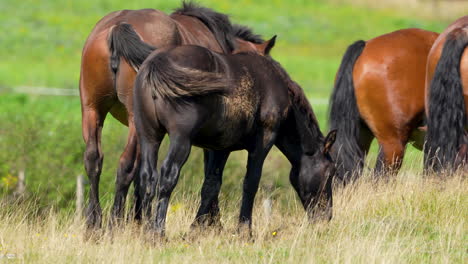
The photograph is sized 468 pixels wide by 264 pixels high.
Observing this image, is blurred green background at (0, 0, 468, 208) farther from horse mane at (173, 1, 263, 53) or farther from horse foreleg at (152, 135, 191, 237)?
horse foreleg at (152, 135, 191, 237)

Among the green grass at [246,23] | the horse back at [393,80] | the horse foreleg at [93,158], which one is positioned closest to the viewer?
the horse foreleg at [93,158]

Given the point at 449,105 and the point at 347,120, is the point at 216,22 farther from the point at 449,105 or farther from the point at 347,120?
the point at 449,105

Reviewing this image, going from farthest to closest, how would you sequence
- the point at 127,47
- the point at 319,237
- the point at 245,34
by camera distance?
the point at 245,34 → the point at 127,47 → the point at 319,237

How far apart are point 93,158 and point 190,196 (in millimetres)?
3482

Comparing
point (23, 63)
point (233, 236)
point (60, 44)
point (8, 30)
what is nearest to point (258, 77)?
point (233, 236)

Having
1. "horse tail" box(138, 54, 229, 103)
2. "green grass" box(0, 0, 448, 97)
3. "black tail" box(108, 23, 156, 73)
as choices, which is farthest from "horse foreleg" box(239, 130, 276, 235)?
"green grass" box(0, 0, 448, 97)

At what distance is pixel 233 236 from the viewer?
23.2ft

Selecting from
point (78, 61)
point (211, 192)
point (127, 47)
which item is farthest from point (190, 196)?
point (78, 61)

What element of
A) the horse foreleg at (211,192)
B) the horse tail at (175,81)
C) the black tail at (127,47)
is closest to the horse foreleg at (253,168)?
the horse foreleg at (211,192)

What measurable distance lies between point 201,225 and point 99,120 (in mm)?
1345

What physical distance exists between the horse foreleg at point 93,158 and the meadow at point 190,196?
17cm

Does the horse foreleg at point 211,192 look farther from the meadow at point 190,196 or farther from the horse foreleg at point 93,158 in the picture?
the horse foreleg at point 93,158

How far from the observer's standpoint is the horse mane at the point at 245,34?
9195 mm

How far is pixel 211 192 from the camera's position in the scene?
7.74 meters
